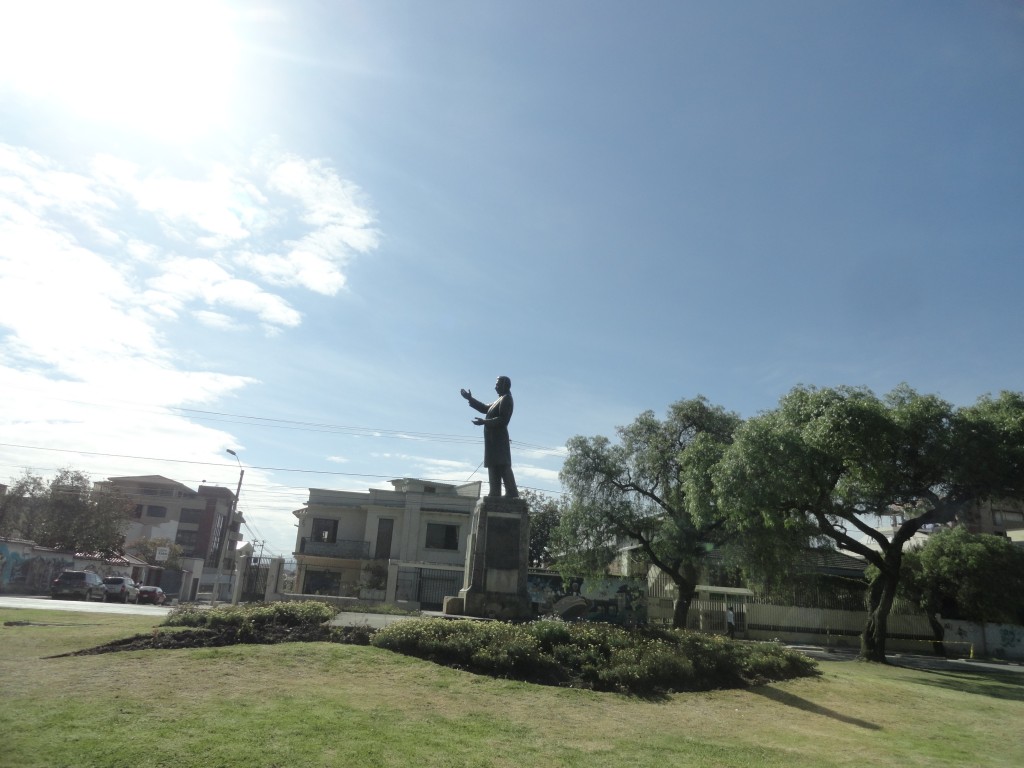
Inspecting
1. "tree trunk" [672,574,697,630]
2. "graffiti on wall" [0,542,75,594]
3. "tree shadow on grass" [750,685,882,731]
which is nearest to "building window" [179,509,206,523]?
"graffiti on wall" [0,542,75,594]

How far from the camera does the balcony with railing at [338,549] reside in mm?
41375

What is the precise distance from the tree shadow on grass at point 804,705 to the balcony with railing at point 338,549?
106 ft

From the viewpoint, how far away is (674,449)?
2997cm

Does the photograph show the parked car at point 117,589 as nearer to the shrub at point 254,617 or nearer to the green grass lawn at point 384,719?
the shrub at point 254,617

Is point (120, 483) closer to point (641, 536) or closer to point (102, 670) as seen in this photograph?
point (641, 536)

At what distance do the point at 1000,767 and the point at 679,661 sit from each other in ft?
13.9

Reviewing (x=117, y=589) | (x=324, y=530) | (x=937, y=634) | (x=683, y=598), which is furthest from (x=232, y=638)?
(x=324, y=530)

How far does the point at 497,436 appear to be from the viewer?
1708cm

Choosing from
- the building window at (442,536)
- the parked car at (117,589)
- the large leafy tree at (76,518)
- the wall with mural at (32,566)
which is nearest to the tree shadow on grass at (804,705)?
the building window at (442,536)

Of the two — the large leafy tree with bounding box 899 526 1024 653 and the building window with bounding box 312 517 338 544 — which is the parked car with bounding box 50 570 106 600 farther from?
the large leafy tree with bounding box 899 526 1024 653

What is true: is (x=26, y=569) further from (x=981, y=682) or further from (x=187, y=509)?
(x=981, y=682)

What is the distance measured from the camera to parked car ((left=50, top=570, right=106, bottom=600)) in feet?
106

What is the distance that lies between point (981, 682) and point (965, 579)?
1533 centimetres

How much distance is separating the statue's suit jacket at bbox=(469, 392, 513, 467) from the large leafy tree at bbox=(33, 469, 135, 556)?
37.7 m
